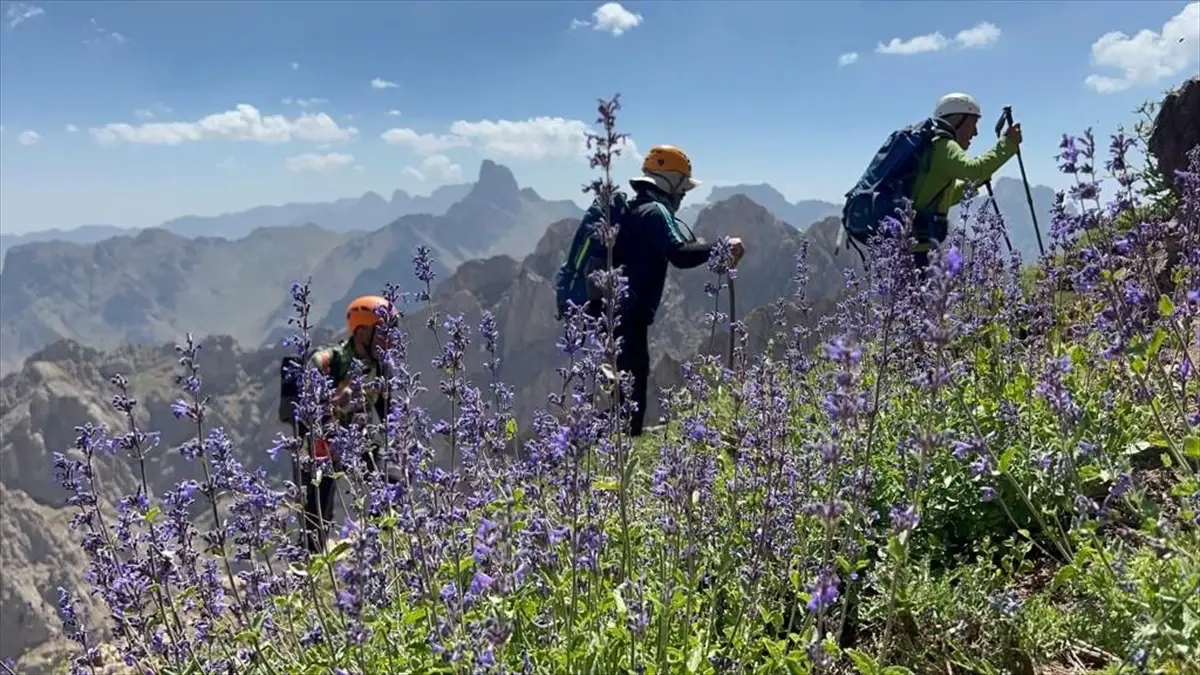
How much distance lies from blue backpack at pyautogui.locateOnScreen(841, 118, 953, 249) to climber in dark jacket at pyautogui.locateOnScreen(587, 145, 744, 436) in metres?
1.71

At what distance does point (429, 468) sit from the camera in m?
3.88

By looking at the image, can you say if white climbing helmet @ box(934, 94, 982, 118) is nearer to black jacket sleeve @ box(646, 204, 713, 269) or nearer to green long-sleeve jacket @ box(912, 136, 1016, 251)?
green long-sleeve jacket @ box(912, 136, 1016, 251)

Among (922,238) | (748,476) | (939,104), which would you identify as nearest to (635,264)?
(922,238)

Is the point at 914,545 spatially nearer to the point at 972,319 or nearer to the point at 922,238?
the point at 972,319

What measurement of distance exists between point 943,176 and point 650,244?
110 inches

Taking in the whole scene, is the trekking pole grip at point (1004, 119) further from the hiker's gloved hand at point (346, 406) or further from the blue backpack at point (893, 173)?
the hiker's gloved hand at point (346, 406)

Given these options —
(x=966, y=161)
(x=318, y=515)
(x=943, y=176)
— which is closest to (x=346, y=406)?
(x=318, y=515)

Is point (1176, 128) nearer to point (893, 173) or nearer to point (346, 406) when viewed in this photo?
point (893, 173)

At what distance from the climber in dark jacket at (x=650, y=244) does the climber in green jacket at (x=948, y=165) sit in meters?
2.14

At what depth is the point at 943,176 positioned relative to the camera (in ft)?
25.3

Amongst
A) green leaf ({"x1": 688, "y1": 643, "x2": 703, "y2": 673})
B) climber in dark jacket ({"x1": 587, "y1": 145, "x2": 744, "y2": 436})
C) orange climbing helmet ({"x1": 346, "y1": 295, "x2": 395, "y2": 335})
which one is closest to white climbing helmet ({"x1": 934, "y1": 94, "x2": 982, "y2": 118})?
climber in dark jacket ({"x1": 587, "y1": 145, "x2": 744, "y2": 436})

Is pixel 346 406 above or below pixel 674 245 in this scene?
below

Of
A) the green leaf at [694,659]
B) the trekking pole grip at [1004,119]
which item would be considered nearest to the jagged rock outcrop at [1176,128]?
the trekking pole grip at [1004,119]

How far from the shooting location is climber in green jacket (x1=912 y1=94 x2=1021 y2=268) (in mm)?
7480
